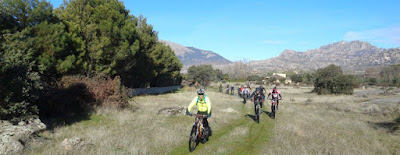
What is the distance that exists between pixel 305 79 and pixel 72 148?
96046 millimetres

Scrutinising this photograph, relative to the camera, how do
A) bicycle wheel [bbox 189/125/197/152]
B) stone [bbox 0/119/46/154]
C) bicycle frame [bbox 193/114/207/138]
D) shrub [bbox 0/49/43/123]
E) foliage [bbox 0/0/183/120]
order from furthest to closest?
foliage [bbox 0/0/183/120] < shrub [bbox 0/49/43/123] < bicycle frame [bbox 193/114/207/138] < bicycle wheel [bbox 189/125/197/152] < stone [bbox 0/119/46/154]

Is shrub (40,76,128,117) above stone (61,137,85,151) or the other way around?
above

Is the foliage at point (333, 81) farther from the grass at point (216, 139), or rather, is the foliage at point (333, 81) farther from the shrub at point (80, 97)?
the shrub at point (80, 97)

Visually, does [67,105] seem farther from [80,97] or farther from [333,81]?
[333,81]

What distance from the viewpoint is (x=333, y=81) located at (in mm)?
45125

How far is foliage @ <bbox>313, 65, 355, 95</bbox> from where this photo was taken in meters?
44.6

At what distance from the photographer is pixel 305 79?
308 ft

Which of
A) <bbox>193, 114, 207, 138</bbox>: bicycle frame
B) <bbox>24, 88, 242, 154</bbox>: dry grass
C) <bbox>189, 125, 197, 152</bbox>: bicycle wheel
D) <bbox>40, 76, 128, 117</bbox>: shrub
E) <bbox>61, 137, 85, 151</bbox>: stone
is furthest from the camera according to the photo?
<bbox>40, 76, 128, 117</bbox>: shrub

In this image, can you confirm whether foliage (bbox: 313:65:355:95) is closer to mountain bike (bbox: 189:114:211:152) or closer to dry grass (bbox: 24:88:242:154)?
dry grass (bbox: 24:88:242:154)

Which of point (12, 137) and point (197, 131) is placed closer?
point (12, 137)

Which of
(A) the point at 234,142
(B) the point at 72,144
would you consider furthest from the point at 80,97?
(A) the point at 234,142

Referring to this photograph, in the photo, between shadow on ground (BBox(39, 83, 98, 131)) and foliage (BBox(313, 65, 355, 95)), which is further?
foliage (BBox(313, 65, 355, 95))

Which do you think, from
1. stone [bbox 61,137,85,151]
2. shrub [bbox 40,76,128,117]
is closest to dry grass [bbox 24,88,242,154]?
stone [bbox 61,137,85,151]

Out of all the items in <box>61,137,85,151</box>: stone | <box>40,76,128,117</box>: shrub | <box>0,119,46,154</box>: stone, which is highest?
<box>40,76,128,117</box>: shrub
